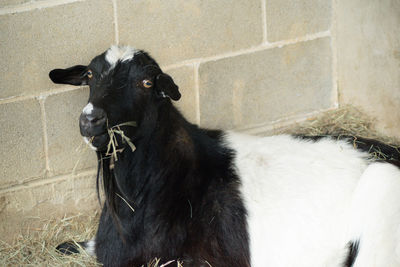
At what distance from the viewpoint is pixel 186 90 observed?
16.1 feet

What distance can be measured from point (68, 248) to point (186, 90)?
1351 mm

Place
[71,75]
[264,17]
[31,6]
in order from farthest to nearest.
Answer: [264,17]
[31,6]
[71,75]

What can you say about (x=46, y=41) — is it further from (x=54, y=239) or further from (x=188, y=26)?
(x=54, y=239)

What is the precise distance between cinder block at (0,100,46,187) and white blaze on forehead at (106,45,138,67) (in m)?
0.80

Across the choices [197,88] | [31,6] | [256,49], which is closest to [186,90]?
[197,88]

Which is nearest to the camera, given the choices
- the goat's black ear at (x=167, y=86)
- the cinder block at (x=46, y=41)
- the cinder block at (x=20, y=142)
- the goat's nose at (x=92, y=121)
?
the goat's nose at (x=92, y=121)

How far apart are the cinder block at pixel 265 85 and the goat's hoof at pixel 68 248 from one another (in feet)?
4.16

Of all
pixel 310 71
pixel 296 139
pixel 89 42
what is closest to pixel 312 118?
pixel 310 71

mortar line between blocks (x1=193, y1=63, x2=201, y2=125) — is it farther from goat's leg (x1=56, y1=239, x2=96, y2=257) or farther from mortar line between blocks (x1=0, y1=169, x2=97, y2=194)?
goat's leg (x1=56, y1=239, x2=96, y2=257)

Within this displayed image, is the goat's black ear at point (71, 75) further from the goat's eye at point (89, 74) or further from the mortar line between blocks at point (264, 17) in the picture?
the mortar line between blocks at point (264, 17)

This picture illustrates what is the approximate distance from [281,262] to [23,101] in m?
1.91

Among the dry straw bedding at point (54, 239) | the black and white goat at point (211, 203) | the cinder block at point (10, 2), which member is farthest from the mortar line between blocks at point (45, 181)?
the cinder block at point (10, 2)

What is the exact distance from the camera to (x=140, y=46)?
4.70 meters

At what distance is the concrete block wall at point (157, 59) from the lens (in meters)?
4.41
